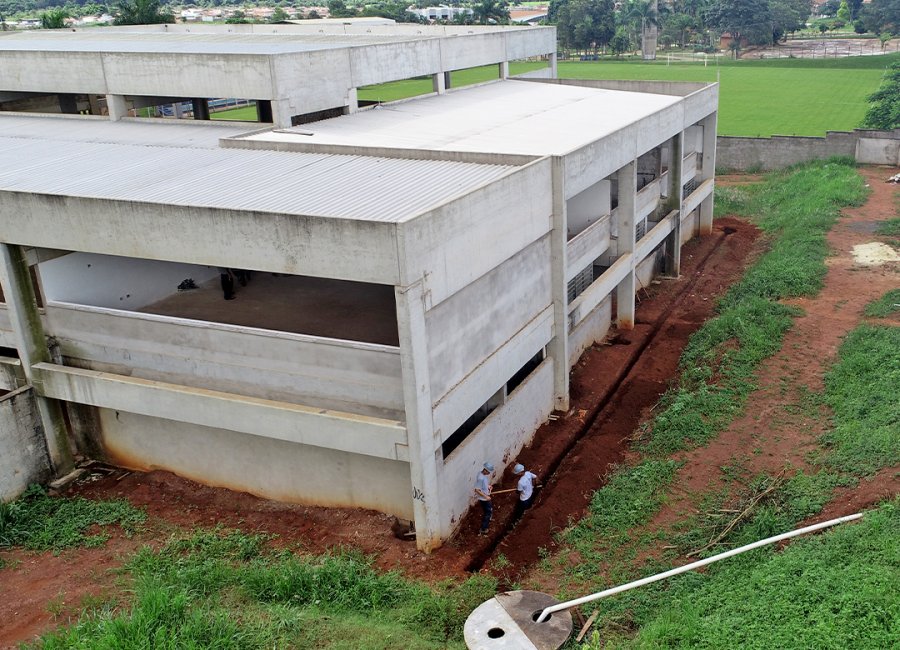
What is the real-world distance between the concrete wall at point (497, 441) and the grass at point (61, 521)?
511 centimetres

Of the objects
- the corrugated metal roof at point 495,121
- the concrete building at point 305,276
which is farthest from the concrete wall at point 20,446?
the corrugated metal roof at point 495,121

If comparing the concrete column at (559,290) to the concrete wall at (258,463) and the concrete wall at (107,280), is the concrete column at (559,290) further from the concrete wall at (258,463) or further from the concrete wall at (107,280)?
the concrete wall at (107,280)

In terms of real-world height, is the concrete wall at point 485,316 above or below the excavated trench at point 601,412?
above

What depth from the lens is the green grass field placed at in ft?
155

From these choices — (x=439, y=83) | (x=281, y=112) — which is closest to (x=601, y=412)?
(x=281, y=112)

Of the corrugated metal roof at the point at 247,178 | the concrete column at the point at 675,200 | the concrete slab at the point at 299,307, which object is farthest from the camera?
the concrete column at the point at 675,200

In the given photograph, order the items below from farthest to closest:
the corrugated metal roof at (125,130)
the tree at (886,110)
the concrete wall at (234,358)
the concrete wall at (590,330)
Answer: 1. the tree at (886,110)
2. the corrugated metal roof at (125,130)
3. the concrete wall at (590,330)
4. the concrete wall at (234,358)

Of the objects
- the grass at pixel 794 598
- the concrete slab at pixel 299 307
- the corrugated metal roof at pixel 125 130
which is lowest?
the grass at pixel 794 598

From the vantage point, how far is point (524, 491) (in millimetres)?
14078

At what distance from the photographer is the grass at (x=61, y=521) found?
1369 cm

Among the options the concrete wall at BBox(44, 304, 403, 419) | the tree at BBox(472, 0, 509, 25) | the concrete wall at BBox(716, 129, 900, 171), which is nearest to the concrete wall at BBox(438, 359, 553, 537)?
the concrete wall at BBox(44, 304, 403, 419)

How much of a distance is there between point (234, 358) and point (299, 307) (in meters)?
3.32

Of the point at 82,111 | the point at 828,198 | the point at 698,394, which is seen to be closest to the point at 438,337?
the point at 698,394

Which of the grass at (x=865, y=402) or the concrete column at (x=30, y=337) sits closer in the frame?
the grass at (x=865, y=402)
